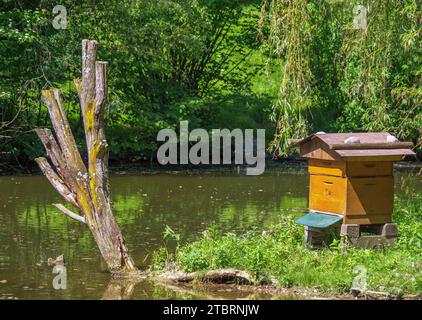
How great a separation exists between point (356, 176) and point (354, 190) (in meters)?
0.19

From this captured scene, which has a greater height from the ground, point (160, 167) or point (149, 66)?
point (149, 66)

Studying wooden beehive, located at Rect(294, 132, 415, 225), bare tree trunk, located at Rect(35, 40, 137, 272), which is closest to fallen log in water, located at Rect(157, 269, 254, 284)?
bare tree trunk, located at Rect(35, 40, 137, 272)

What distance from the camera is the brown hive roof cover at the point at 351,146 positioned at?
34.3 ft

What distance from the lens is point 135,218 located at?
567 inches

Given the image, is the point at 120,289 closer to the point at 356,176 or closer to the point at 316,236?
the point at 316,236

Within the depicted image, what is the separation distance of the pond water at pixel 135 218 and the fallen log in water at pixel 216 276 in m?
0.27

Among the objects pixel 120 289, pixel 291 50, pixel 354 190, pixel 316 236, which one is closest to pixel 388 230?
pixel 354 190

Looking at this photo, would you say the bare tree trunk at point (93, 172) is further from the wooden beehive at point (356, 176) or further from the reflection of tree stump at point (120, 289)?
the wooden beehive at point (356, 176)

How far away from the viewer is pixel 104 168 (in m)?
10.4

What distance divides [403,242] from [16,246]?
5110 mm

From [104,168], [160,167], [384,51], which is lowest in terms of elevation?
[160,167]

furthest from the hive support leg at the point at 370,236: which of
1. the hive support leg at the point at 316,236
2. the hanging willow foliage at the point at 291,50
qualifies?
the hanging willow foliage at the point at 291,50

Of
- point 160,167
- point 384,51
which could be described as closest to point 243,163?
point 160,167
